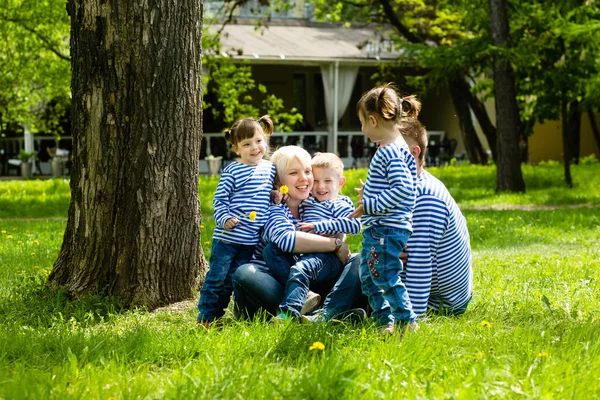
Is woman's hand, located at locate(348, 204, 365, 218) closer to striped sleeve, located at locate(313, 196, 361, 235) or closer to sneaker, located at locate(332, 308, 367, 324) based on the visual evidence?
striped sleeve, located at locate(313, 196, 361, 235)

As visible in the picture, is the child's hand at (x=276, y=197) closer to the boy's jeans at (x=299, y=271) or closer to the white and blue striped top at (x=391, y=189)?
the boy's jeans at (x=299, y=271)

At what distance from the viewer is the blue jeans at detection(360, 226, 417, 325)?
14.7 ft

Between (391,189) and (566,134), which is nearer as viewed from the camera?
(391,189)

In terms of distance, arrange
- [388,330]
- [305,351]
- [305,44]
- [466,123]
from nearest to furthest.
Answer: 1. [305,351]
2. [388,330]
3. [466,123]
4. [305,44]

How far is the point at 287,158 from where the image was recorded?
5.21m

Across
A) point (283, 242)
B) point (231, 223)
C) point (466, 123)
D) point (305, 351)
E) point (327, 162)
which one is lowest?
point (305, 351)

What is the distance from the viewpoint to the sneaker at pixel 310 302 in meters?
4.90

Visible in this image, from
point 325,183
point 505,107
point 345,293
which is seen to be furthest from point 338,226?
point 505,107

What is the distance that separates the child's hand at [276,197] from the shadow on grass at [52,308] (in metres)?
1.27

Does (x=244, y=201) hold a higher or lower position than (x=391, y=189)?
lower

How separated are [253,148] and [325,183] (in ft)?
1.66

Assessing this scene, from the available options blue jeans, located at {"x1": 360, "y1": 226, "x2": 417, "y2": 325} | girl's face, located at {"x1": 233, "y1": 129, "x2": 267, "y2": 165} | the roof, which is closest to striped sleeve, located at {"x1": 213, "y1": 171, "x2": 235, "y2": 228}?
girl's face, located at {"x1": 233, "y1": 129, "x2": 267, "y2": 165}

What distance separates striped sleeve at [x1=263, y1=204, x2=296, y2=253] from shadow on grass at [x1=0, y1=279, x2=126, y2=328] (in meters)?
1.17

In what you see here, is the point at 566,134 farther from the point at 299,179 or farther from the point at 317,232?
the point at 317,232
